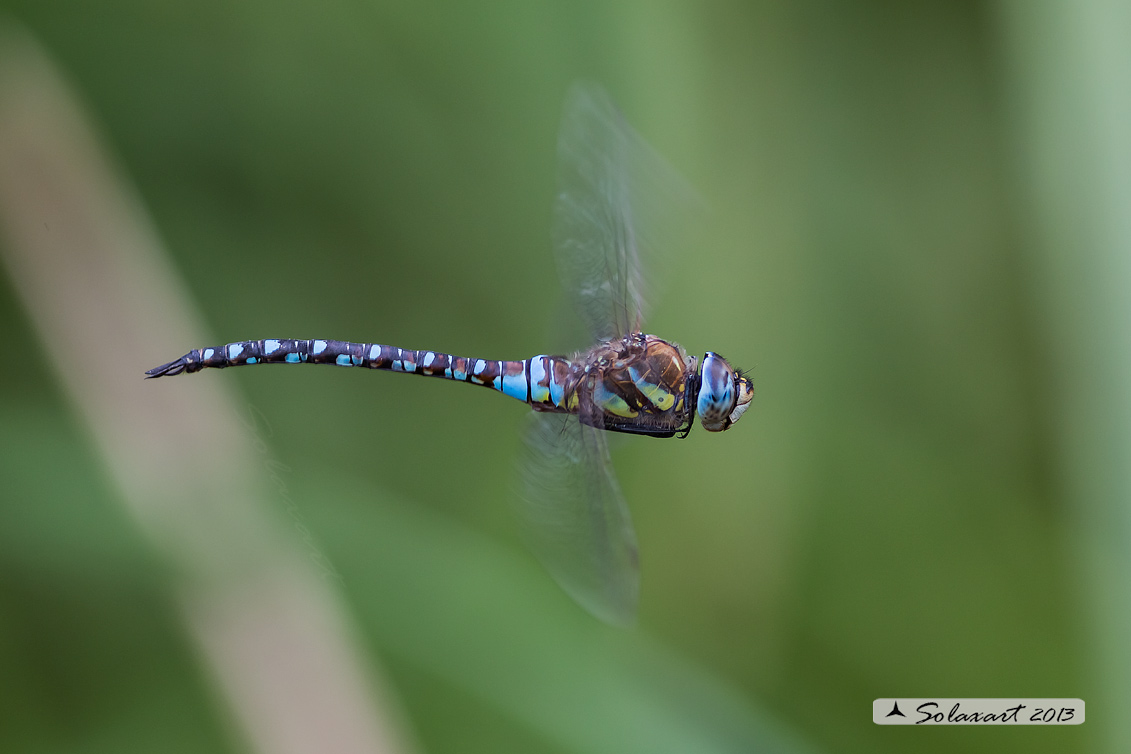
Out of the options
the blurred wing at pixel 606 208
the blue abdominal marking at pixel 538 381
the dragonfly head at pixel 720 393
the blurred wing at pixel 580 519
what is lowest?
the blurred wing at pixel 580 519

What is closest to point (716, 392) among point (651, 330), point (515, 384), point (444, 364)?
point (651, 330)

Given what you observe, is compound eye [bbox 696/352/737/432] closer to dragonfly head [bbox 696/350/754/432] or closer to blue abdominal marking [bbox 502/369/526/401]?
dragonfly head [bbox 696/350/754/432]

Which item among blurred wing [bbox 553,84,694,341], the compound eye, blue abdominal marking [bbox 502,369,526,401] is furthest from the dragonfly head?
blue abdominal marking [bbox 502,369,526,401]

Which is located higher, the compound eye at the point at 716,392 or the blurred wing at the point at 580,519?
the compound eye at the point at 716,392

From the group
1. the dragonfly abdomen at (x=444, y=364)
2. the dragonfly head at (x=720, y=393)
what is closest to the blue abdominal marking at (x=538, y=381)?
the dragonfly abdomen at (x=444, y=364)

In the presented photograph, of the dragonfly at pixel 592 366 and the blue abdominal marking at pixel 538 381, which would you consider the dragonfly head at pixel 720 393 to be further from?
the blue abdominal marking at pixel 538 381

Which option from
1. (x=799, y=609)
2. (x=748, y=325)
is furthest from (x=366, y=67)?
(x=799, y=609)

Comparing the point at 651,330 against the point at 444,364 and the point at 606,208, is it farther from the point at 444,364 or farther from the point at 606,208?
the point at 444,364
